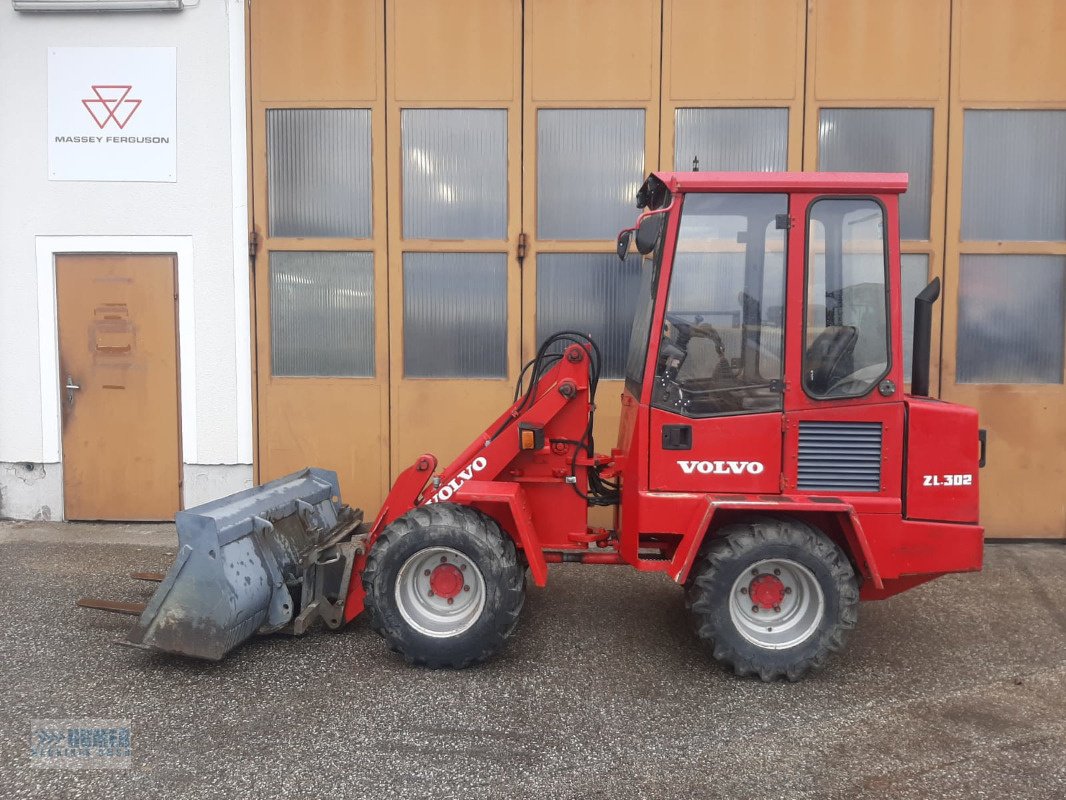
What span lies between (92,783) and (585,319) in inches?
176

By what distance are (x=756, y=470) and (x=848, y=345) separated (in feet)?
2.40

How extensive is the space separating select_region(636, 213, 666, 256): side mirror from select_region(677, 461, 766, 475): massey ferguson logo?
105 cm

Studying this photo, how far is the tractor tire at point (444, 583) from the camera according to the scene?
3566 millimetres

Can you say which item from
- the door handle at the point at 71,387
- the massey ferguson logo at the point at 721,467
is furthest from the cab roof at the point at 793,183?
the door handle at the point at 71,387

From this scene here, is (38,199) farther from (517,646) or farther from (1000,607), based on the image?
(1000,607)

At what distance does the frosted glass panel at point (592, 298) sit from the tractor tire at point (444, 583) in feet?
8.90

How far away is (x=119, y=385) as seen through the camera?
246 inches

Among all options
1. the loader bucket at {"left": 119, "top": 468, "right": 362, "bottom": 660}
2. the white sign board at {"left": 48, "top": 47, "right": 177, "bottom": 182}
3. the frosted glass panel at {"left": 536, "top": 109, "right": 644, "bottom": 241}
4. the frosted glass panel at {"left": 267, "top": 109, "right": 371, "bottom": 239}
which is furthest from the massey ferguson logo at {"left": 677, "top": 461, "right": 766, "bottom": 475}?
the white sign board at {"left": 48, "top": 47, "right": 177, "bottom": 182}

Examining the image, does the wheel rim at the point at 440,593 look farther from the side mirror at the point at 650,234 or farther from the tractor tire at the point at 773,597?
the side mirror at the point at 650,234

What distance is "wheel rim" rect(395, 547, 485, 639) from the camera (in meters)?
3.67

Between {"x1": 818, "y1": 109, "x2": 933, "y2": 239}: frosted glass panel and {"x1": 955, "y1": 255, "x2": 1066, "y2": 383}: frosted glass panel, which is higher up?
{"x1": 818, "y1": 109, "x2": 933, "y2": 239}: frosted glass panel

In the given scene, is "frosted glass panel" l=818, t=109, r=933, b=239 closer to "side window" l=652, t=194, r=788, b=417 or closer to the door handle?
"side window" l=652, t=194, r=788, b=417

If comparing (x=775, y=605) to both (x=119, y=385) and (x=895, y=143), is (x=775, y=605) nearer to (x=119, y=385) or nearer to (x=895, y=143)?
(x=895, y=143)

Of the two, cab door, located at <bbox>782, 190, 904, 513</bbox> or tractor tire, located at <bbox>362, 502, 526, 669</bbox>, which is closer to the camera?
cab door, located at <bbox>782, 190, 904, 513</bbox>
